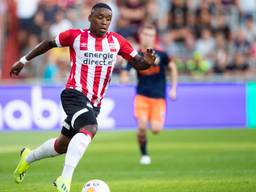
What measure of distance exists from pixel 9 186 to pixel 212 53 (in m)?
15.3

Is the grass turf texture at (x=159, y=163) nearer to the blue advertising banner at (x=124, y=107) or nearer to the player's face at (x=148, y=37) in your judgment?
the blue advertising banner at (x=124, y=107)

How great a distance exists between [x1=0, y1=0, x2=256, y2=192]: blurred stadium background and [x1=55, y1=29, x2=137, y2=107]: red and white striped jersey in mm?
3811

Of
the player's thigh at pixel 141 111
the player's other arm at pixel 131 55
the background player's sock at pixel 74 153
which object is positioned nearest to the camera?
the background player's sock at pixel 74 153

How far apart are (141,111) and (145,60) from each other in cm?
543

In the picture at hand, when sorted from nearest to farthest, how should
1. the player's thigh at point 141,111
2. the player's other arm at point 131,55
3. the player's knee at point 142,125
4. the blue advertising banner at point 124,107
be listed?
the player's other arm at point 131,55
the player's knee at point 142,125
the player's thigh at point 141,111
the blue advertising banner at point 124,107

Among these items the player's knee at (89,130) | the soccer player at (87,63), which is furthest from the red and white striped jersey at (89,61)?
the player's knee at (89,130)

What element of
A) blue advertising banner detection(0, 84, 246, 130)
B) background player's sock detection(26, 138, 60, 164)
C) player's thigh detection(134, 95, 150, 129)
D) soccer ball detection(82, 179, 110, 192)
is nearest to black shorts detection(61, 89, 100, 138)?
background player's sock detection(26, 138, 60, 164)

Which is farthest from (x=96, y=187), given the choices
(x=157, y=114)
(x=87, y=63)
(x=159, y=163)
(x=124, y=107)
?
(x=124, y=107)

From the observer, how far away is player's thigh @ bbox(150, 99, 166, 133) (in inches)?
642

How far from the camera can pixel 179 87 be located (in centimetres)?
2298

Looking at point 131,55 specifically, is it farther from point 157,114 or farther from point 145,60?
point 157,114

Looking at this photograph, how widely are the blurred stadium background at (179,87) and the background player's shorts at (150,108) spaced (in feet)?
2.77

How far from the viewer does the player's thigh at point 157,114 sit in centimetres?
1631

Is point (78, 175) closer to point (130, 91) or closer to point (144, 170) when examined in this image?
point (144, 170)
